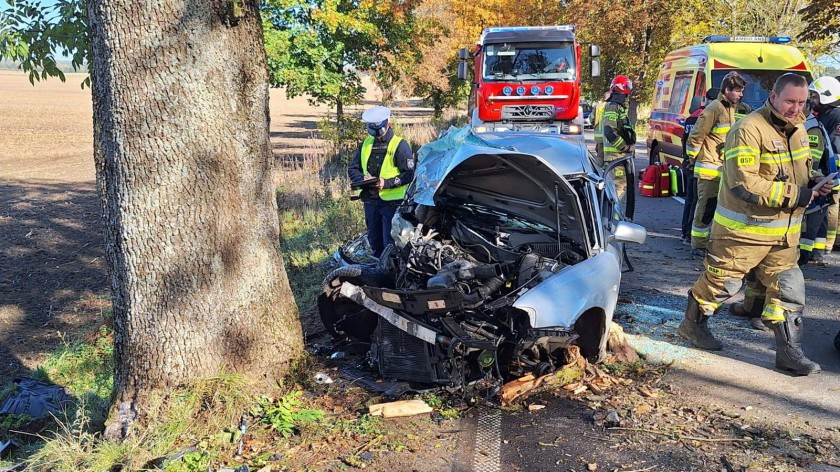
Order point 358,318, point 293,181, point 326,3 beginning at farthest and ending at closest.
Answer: point 326,3 < point 293,181 < point 358,318

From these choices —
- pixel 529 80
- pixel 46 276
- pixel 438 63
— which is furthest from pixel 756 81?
pixel 438 63

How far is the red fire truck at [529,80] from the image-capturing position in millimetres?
12805

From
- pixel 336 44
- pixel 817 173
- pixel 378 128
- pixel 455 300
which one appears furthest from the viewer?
pixel 336 44

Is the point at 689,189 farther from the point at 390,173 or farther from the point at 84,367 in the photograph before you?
the point at 84,367

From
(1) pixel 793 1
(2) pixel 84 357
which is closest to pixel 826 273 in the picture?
(2) pixel 84 357

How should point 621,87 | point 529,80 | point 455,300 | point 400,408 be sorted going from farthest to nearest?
point 529,80
point 621,87
point 400,408
point 455,300

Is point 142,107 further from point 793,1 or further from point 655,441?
point 793,1

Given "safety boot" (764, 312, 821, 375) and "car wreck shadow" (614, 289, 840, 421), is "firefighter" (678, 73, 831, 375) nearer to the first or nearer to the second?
"safety boot" (764, 312, 821, 375)

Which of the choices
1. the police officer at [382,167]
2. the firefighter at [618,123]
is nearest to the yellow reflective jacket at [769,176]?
the police officer at [382,167]

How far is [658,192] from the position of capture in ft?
31.1

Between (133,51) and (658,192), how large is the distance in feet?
26.3

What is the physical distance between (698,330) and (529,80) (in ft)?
29.6

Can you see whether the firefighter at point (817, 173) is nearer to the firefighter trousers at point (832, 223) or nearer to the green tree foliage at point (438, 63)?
the firefighter trousers at point (832, 223)

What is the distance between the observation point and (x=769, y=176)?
4.21 meters
